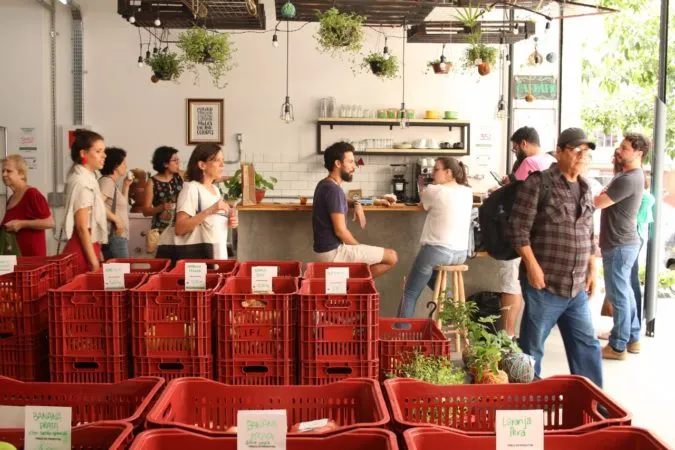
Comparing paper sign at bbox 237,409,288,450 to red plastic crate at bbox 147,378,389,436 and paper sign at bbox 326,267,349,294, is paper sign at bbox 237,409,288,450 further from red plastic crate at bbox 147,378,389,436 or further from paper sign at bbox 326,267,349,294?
paper sign at bbox 326,267,349,294

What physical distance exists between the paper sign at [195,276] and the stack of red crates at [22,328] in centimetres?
59

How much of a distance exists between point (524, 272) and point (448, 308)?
0.53m

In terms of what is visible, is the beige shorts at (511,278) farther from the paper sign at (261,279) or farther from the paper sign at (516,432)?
the paper sign at (516,432)

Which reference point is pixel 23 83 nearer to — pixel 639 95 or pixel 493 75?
pixel 493 75

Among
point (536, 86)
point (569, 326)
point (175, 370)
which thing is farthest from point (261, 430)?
point (536, 86)

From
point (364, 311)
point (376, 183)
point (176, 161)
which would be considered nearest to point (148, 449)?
point (364, 311)

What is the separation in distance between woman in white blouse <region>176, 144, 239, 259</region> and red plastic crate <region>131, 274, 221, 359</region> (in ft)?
5.58

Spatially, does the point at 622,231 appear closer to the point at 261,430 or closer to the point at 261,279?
the point at 261,279

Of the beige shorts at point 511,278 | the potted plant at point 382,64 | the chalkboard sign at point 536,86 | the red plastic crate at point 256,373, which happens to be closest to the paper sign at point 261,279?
the red plastic crate at point 256,373

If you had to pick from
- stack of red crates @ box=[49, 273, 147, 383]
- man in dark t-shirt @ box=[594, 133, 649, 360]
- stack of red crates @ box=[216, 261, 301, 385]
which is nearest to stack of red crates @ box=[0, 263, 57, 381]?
stack of red crates @ box=[49, 273, 147, 383]

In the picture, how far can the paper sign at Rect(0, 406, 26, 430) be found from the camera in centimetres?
193

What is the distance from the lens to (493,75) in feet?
→ 31.9

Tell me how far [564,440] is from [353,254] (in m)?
3.67

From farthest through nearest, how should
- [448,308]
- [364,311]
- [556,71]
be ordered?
[556,71], [448,308], [364,311]
